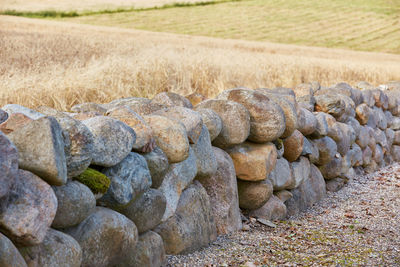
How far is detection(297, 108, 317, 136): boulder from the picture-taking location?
12.6ft

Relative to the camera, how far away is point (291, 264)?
2.55 m

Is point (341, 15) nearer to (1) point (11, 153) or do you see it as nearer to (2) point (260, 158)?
(2) point (260, 158)

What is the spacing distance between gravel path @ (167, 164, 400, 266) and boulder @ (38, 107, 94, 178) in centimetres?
84

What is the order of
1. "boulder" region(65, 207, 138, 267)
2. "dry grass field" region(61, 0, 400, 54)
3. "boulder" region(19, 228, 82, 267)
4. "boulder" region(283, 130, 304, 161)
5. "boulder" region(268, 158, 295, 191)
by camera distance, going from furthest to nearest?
"dry grass field" region(61, 0, 400, 54)
"boulder" region(283, 130, 304, 161)
"boulder" region(268, 158, 295, 191)
"boulder" region(65, 207, 138, 267)
"boulder" region(19, 228, 82, 267)

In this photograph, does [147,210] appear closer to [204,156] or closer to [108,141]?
[108,141]

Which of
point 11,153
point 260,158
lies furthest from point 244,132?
point 11,153

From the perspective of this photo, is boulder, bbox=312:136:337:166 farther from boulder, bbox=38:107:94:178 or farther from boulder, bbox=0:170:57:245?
boulder, bbox=0:170:57:245

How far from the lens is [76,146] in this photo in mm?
1734

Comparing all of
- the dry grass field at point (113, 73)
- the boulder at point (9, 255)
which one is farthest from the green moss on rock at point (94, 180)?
the dry grass field at point (113, 73)

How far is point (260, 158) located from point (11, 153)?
1.96m

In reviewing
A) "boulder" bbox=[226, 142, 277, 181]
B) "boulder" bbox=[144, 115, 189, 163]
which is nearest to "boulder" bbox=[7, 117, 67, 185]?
"boulder" bbox=[144, 115, 189, 163]

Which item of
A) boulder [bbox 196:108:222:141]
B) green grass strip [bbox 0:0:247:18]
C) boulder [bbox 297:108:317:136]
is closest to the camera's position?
boulder [bbox 196:108:222:141]

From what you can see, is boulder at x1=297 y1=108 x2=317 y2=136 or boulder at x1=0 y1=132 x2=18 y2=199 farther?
boulder at x1=297 y1=108 x2=317 y2=136

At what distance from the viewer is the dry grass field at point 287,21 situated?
24078mm
